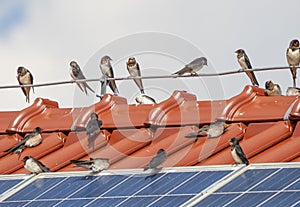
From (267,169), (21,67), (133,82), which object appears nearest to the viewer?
(267,169)

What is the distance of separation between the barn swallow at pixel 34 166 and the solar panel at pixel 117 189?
486mm

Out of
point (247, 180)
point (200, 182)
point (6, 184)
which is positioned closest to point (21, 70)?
point (6, 184)

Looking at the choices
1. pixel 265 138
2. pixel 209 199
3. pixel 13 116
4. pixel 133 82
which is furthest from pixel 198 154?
pixel 133 82

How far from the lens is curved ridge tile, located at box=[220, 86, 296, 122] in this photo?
12836 millimetres

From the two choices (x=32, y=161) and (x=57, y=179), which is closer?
(x=57, y=179)

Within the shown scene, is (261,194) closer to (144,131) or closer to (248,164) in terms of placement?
(248,164)

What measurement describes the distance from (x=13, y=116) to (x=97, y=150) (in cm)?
212

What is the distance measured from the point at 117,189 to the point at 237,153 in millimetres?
1296

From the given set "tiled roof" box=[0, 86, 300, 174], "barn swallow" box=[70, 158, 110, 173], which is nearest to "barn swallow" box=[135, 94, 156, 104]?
"tiled roof" box=[0, 86, 300, 174]

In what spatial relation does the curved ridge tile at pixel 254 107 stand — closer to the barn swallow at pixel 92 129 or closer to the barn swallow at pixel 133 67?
the barn swallow at pixel 92 129

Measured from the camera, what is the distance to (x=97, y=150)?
1300 cm

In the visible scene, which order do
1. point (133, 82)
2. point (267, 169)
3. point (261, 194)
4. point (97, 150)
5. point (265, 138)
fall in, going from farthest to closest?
point (133, 82) < point (97, 150) < point (265, 138) < point (267, 169) < point (261, 194)

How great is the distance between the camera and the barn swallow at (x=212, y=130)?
12.6m

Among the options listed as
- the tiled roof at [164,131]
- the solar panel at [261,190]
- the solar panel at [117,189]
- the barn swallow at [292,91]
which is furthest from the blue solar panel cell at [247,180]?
the barn swallow at [292,91]
